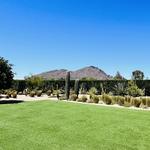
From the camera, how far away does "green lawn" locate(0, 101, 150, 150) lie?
1049 cm

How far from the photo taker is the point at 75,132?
1244 centimetres

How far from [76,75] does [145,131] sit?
319 ft

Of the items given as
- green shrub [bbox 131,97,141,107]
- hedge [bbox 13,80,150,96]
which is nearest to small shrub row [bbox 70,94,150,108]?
green shrub [bbox 131,97,141,107]

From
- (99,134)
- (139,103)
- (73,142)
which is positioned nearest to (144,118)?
(99,134)

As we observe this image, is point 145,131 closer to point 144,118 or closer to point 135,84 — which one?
point 144,118

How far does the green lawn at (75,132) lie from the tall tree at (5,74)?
1475 centimetres

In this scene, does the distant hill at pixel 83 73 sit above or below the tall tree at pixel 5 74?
above

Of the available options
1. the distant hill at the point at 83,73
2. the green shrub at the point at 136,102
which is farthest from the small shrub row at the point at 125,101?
the distant hill at the point at 83,73

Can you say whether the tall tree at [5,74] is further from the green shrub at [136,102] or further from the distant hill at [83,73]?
the distant hill at [83,73]

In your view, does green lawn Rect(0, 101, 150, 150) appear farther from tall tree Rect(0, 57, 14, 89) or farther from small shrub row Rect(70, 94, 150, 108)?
tall tree Rect(0, 57, 14, 89)

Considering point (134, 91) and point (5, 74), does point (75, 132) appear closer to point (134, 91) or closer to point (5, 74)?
point (5, 74)

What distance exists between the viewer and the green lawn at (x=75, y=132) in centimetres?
1049

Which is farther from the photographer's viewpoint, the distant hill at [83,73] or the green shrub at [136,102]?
the distant hill at [83,73]

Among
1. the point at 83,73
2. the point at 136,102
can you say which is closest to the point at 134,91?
the point at 136,102
